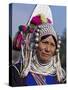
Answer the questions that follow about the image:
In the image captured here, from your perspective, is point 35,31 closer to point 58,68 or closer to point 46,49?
point 46,49

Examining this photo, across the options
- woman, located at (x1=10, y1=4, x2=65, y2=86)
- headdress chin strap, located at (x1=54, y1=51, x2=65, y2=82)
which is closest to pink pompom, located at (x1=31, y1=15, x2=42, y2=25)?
woman, located at (x1=10, y1=4, x2=65, y2=86)

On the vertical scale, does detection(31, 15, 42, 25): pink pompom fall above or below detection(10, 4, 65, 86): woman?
above

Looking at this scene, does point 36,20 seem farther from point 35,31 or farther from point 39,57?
point 39,57

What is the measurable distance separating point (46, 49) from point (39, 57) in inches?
2.2

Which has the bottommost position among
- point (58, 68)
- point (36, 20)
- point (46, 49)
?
point (58, 68)

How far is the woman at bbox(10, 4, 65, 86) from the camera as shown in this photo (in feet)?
5.86

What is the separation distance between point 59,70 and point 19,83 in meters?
0.24

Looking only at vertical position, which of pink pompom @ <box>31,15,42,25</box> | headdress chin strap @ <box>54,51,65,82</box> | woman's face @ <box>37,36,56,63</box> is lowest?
headdress chin strap @ <box>54,51,65,82</box>

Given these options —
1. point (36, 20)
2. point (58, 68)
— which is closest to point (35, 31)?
point (36, 20)

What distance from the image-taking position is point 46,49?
1.84m

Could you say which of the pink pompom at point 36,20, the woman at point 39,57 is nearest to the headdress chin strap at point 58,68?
the woman at point 39,57

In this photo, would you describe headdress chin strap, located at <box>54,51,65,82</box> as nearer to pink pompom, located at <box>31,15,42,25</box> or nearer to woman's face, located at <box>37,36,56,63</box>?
woman's face, located at <box>37,36,56,63</box>

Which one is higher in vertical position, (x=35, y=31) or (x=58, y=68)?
(x=35, y=31)

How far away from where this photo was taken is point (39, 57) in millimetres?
1828
